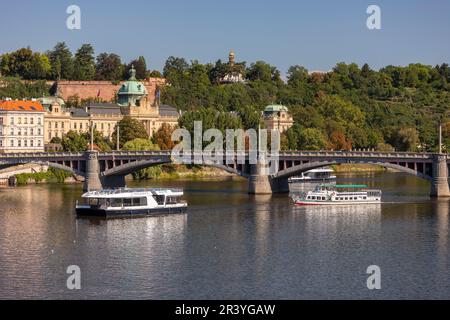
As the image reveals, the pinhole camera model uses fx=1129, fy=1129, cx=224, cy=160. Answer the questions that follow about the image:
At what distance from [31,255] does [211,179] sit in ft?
235

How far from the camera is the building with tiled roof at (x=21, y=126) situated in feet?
481

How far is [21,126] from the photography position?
Answer: 149250 mm

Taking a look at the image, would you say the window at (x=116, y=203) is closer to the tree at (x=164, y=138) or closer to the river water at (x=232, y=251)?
the river water at (x=232, y=251)

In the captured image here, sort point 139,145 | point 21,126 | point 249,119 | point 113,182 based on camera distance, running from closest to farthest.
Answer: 1. point 113,182
2. point 139,145
3. point 21,126
4. point 249,119

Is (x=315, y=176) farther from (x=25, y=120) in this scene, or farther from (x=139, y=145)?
(x=25, y=120)

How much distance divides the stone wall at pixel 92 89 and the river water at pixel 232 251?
93521 mm

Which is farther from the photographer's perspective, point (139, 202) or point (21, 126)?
point (21, 126)

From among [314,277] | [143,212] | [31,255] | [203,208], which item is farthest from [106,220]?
[314,277]

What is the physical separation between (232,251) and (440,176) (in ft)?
123

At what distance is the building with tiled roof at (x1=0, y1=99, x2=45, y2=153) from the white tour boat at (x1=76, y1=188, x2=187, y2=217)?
57725 millimetres

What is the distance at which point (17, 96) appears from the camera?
181 meters

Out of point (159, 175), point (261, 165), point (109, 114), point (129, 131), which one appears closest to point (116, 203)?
point (261, 165)
